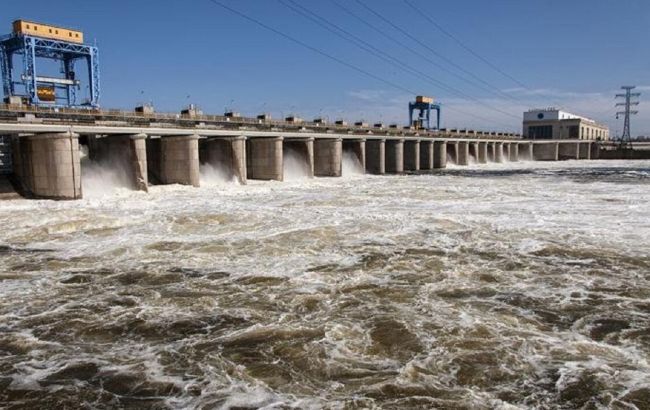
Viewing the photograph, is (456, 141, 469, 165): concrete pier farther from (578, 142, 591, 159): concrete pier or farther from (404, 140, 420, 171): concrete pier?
(578, 142, 591, 159): concrete pier

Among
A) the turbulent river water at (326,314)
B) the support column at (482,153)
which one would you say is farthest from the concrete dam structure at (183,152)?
the support column at (482,153)

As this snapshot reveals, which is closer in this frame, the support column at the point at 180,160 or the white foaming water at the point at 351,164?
the support column at the point at 180,160

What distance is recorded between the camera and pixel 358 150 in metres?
58.4

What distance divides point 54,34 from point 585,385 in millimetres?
67383

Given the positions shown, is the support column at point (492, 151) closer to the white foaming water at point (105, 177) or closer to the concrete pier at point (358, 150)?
the concrete pier at point (358, 150)

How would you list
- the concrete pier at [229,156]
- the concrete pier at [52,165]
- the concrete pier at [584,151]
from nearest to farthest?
1. the concrete pier at [52,165]
2. the concrete pier at [229,156]
3. the concrete pier at [584,151]

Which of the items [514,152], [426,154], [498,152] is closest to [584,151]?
[514,152]

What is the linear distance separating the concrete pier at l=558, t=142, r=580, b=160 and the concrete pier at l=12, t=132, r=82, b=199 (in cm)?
10594

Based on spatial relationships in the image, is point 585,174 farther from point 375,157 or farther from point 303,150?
point 303,150

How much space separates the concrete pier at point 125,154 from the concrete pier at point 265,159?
39.8 feet

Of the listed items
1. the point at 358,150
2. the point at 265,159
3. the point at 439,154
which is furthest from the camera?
the point at 439,154

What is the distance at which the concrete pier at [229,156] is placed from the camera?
40.4 metres

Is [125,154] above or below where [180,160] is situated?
above

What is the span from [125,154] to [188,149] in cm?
425
